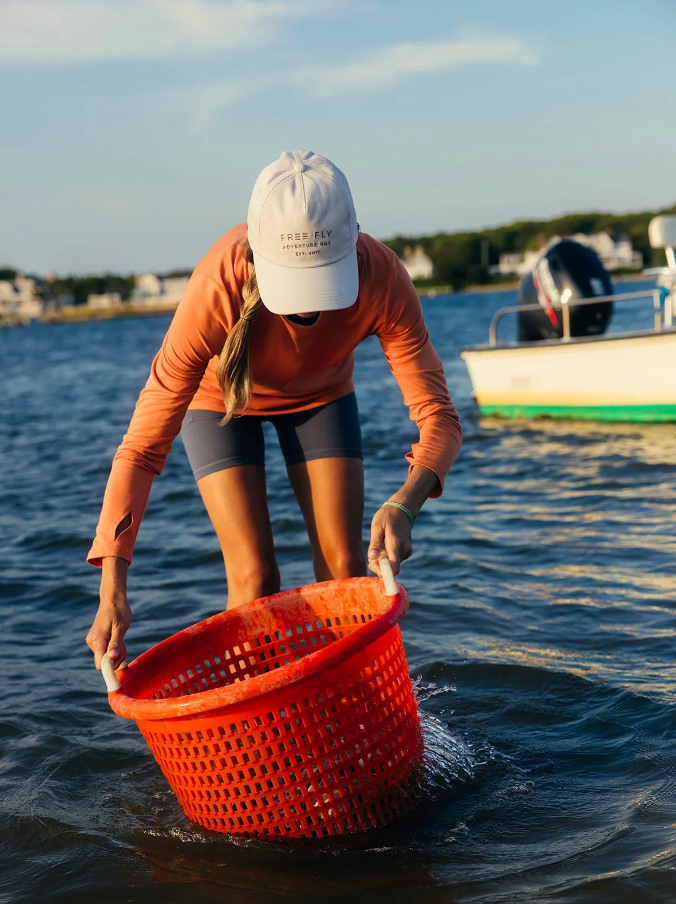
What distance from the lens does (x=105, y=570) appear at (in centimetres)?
274

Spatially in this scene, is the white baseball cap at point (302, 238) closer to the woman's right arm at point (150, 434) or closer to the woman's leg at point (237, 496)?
the woman's right arm at point (150, 434)

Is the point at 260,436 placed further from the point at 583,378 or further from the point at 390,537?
the point at 583,378

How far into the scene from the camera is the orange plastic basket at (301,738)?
2.46m

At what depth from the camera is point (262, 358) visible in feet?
10.1

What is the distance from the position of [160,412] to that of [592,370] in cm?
860

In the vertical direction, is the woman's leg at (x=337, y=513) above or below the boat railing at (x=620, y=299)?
below

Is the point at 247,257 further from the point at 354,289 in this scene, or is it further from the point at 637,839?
the point at 637,839

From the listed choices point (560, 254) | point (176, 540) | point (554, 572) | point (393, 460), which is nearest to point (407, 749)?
point (554, 572)

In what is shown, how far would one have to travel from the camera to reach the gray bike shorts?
339 cm

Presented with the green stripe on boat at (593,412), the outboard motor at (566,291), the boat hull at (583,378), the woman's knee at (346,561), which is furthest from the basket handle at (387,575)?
the outboard motor at (566,291)

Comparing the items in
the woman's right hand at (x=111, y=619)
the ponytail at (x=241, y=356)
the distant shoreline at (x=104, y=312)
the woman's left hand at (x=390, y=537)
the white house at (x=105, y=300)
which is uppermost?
the white house at (x=105, y=300)

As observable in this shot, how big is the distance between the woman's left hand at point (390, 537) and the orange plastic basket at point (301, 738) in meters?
0.11

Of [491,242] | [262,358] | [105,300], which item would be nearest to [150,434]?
[262,358]

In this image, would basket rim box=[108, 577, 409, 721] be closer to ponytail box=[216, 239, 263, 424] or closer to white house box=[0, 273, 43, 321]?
ponytail box=[216, 239, 263, 424]
